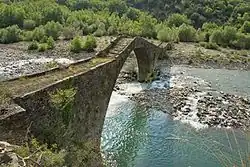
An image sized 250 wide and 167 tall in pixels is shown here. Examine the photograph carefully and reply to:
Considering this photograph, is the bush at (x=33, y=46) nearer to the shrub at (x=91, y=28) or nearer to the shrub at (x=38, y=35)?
the shrub at (x=38, y=35)

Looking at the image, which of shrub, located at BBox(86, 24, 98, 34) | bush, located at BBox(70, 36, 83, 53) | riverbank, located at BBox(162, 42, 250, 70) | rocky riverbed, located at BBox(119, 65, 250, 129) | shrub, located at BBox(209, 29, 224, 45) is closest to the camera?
rocky riverbed, located at BBox(119, 65, 250, 129)

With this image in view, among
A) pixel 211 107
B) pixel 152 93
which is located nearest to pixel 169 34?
pixel 152 93

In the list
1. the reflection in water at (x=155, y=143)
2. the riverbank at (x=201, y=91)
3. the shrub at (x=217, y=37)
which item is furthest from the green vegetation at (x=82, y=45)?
the reflection in water at (x=155, y=143)

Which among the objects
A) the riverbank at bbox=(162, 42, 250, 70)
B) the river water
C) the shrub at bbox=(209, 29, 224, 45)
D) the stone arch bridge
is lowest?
the riverbank at bbox=(162, 42, 250, 70)

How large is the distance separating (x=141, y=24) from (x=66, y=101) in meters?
51.8

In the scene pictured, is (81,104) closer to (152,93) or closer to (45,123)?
(45,123)

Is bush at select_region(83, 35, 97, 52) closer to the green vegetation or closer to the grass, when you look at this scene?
the green vegetation

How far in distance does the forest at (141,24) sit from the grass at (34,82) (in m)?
36.7

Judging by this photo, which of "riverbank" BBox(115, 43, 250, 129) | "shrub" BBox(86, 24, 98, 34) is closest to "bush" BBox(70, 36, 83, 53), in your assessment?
"riverbank" BBox(115, 43, 250, 129)

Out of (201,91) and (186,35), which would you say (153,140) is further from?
(186,35)

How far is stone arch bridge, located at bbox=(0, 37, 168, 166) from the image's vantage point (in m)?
12.7

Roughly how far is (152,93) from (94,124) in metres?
16.6

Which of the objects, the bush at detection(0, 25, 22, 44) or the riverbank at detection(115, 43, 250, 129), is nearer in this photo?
the riverbank at detection(115, 43, 250, 129)

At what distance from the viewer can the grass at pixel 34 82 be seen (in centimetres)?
1396
